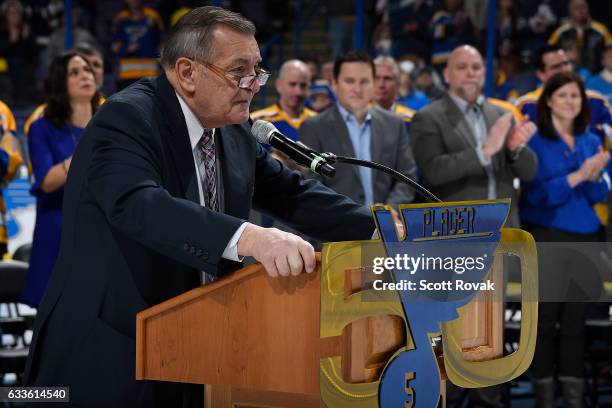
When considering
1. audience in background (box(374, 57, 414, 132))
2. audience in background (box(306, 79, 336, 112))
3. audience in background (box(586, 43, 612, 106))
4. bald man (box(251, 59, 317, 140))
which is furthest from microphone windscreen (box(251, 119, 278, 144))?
audience in background (box(586, 43, 612, 106))

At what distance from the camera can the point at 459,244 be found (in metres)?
2.03

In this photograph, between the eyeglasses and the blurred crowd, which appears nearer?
the eyeglasses

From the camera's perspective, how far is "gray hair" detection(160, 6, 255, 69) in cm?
240

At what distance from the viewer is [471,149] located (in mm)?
5148

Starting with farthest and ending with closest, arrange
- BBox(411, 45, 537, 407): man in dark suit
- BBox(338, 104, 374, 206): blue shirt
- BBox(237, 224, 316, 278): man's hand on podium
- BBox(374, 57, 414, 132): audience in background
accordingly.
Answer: BBox(374, 57, 414, 132): audience in background
BBox(338, 104, 374, 206): blue shirt
BBox(411, 45, 537, 407): man in dark suit
BBox(237, 224, 316, 278): man's hand on podium

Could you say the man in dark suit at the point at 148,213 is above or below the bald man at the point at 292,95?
below

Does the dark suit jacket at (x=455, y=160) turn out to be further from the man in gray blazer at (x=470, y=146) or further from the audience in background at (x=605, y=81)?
the audience in background at (x=605, y=81)

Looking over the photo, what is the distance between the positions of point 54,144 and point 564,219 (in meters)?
2.54

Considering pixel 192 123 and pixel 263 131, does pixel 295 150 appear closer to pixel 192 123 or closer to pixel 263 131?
pixel 263 131

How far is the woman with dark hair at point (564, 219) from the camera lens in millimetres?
4953

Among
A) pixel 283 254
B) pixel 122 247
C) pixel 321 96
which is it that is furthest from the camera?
pixel 321 96

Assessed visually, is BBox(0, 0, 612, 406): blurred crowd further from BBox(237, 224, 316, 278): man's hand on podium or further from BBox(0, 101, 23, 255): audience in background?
BBox(237, 224, 316, 278): man's hand on podium

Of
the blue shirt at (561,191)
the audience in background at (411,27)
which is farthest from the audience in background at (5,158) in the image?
the audience in background at (411,27)

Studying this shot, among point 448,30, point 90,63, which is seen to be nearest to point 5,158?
point 90,63
